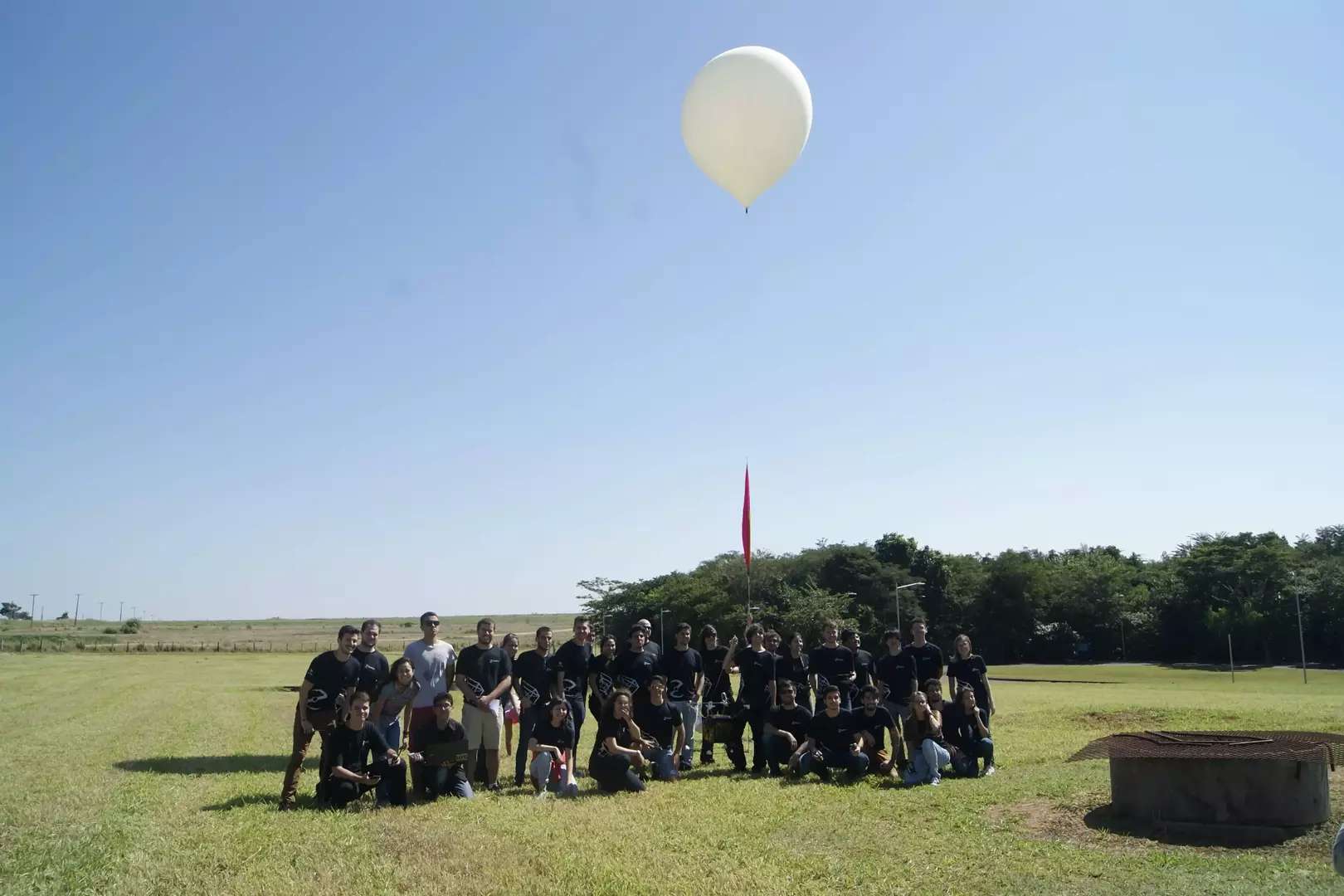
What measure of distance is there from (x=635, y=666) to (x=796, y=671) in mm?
2308

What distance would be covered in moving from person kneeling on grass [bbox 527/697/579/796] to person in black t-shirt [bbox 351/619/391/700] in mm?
1834

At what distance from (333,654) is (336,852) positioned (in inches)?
107

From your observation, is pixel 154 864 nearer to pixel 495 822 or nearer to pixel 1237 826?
pixel 495 822

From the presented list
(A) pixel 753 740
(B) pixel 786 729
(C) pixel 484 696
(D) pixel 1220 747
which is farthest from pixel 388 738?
(D) pixel 1220 747

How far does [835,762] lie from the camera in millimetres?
11250

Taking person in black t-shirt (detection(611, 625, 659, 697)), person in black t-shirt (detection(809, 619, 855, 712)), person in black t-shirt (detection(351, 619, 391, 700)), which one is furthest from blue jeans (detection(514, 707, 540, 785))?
person in black t-shirt (detection(809, 619, 855, 712))

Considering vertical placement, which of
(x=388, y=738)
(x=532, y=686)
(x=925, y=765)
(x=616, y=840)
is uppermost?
(x=532, y=686)

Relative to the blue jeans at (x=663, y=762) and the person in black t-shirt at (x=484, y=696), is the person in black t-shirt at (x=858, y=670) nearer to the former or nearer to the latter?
the blue jeans at (x=663, y=762)

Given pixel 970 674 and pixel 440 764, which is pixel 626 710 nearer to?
pixel 440 764

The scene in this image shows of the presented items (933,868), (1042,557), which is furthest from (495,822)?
(1042,557)

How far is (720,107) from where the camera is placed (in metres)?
12.5

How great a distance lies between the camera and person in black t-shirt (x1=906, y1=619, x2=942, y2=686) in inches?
481

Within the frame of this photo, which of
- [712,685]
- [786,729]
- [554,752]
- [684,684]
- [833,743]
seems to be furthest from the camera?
[712,685]

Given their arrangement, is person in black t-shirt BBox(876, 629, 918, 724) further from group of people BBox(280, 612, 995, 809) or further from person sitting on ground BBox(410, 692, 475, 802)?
person sitting on ground BBox(410, 692, 475, 802)
